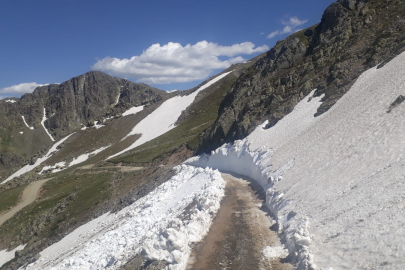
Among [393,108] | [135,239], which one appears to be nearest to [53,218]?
[135,239]

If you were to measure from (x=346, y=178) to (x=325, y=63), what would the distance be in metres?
30.5

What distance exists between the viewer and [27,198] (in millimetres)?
64250

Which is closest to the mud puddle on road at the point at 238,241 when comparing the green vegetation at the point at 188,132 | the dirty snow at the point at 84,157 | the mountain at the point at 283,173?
the mountain at the point at 283,173

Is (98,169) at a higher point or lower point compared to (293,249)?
higher

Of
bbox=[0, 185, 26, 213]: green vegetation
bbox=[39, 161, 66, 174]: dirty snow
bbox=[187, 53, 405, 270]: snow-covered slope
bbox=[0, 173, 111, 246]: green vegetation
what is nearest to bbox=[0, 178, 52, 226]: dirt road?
bbox=[0, 185, 26, 213]: green vegetation

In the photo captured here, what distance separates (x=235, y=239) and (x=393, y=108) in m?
13.5

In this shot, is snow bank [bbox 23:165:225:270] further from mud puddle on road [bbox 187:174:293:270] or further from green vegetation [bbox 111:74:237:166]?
green vegetation [bbox 111:74:237:166]

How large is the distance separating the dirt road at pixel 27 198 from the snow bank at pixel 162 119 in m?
21.0

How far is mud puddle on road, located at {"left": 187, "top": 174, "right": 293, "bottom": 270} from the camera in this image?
1227cm

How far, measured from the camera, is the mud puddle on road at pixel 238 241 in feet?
40.3

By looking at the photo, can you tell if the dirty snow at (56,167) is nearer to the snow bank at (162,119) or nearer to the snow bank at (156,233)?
the snow bank at (162,119)

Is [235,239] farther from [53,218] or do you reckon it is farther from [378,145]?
[53,218]

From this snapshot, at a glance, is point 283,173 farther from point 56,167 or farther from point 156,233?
point 56,167

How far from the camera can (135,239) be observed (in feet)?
63.6
